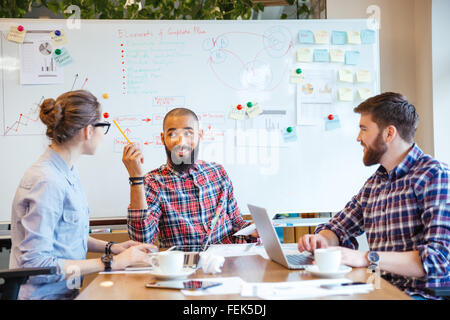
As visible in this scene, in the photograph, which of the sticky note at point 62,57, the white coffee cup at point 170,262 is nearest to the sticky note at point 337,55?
the sticky note at point 62,57

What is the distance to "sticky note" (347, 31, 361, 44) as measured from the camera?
3.07 metres

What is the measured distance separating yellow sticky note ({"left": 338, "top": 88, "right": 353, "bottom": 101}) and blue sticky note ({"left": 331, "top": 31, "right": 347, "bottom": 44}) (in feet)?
0.99

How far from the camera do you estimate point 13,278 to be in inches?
53.5

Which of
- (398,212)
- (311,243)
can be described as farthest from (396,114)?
(311,243)

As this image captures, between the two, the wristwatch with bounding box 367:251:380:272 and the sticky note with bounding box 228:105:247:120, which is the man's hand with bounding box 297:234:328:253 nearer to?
the wristwatch with bounding box 367:251:380:272

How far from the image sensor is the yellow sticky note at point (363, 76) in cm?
307

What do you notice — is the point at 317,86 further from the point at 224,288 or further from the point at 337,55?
the point at 224,288

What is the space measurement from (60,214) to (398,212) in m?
1.15

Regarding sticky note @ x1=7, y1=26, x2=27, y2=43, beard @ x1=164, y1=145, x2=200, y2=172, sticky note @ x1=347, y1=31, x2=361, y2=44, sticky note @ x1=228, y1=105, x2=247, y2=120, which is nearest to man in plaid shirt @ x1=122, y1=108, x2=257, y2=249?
beard @ x1=164, y1=145, x2=200, y2=172
